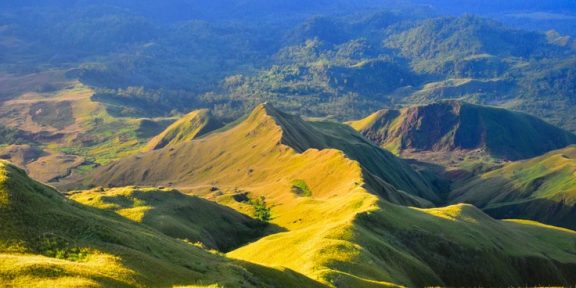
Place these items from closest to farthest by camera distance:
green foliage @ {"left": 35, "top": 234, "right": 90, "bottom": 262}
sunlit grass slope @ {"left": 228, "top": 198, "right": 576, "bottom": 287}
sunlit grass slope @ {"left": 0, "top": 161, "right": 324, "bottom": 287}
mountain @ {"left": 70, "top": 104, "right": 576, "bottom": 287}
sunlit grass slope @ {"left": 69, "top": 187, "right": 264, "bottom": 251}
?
sunlit grass slope @ {"left": 0, "top": 161, "right": 324, "bottom": 287}, green foliage @ {"left": 35, "top": 234, "right": 90, "bottom": 262}, sunlit grass slope @ {"left": 228, "top": 198, "right": 576, "bottom": 287}, mountain @ {"left": 70, "top": 104, "right": 576, "bottom": 287}, sunlit grass slope @ {"left": 69, "top": 187, "right": 264, "bottom": 251}

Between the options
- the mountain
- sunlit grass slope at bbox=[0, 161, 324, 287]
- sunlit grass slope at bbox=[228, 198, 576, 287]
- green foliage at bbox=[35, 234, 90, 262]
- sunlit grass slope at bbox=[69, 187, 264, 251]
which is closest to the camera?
sunlit grass slope at bbox=[0, 161, 324, 287]

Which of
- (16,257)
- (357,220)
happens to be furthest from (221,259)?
(357,220)

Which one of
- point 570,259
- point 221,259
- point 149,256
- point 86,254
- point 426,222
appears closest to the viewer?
point 86,254

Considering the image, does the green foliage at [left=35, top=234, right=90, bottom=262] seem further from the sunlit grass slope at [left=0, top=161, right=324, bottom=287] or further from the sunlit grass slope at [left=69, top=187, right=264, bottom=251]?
the sunlit grass slope at [left=69, top=187, right=264, bottom=251]

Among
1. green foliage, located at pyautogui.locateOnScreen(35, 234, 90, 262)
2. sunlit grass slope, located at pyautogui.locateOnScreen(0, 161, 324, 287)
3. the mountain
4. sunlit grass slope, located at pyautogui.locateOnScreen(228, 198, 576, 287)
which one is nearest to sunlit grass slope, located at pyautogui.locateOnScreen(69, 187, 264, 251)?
the mountain

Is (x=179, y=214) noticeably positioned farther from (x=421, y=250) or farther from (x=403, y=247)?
(x=421, y=250)

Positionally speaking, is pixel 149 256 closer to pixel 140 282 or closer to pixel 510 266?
pixel 140 282

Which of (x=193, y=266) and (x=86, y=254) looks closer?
(x=86, y=254)
